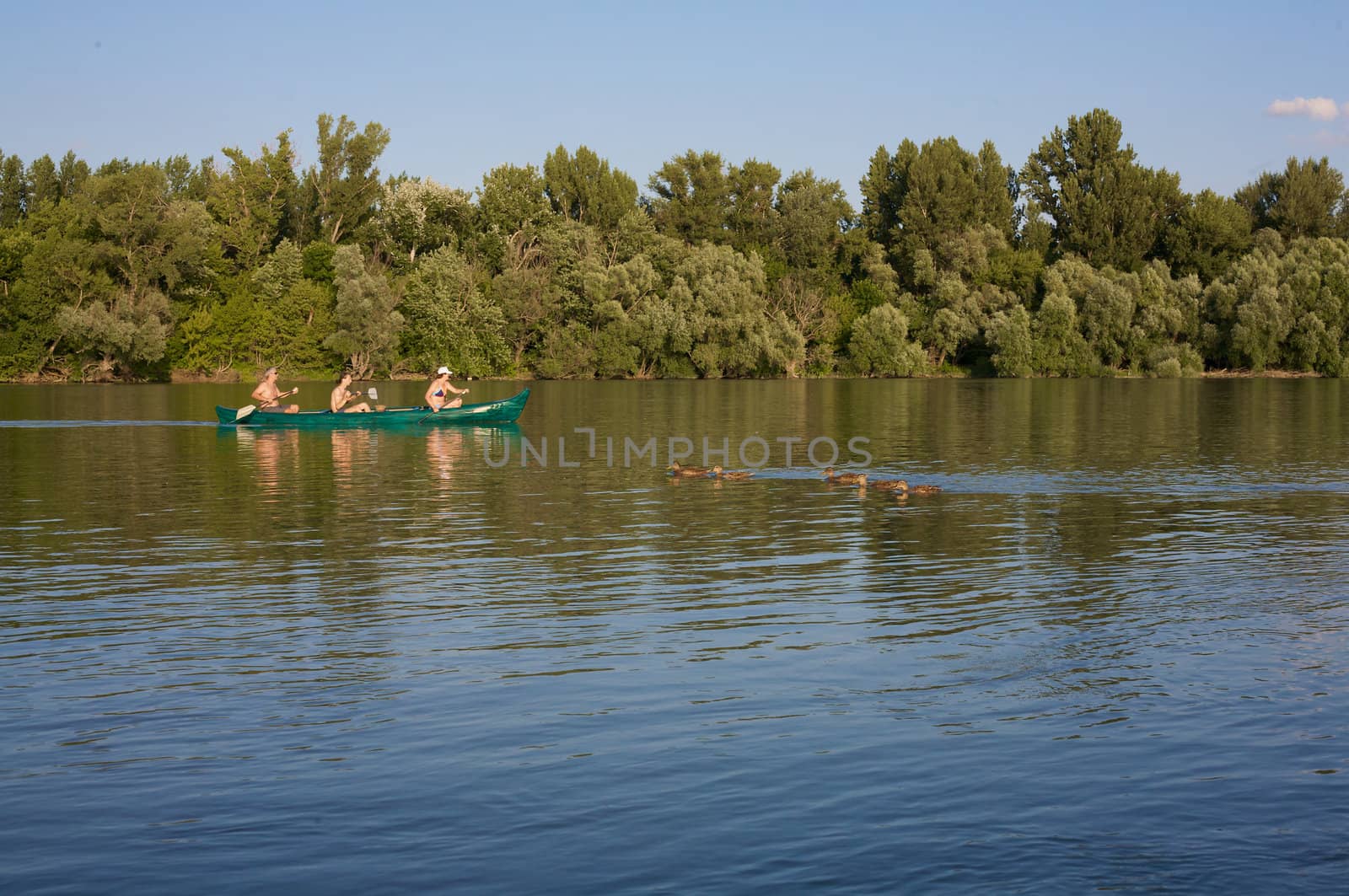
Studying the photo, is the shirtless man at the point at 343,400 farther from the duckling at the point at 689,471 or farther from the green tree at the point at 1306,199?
the green tree at the point at 1306,199

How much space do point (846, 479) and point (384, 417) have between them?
69.1ft

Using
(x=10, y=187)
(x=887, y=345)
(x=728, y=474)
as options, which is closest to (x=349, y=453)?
(x=728, y=474)

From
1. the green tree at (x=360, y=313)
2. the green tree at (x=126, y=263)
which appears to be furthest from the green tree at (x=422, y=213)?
the green tree at (x=126, y=263)

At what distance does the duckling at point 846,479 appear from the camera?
27625 mm

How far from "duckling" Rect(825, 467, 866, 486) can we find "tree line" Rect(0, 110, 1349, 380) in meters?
65.7

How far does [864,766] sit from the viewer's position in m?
9.65

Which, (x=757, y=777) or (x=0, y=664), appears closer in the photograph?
(x=757, y=777)

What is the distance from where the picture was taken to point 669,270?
10050 cm

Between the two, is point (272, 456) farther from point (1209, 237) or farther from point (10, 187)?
point (1209, 237)

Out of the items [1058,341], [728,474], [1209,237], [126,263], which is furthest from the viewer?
[1209,237]

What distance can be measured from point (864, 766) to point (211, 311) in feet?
311

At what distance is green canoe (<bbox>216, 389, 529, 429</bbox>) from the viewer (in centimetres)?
4425

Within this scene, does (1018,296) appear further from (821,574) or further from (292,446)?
(821,574)

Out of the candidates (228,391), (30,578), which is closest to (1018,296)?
(228,391)
